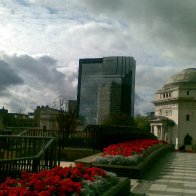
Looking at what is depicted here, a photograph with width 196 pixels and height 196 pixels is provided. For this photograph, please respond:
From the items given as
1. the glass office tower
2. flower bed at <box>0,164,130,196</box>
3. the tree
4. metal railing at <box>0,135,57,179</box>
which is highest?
the glass office tower

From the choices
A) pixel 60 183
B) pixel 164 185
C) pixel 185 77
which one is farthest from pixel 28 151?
pixel 185 77

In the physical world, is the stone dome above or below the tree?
above

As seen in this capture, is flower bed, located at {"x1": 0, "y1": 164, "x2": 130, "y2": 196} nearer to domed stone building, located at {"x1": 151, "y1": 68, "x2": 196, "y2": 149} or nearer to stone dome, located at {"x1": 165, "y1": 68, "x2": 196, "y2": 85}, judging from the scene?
domed stone building, located at {"x1": 151, "y1": 68, "x2": 196, "y2": 149}

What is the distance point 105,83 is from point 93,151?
4843 inches

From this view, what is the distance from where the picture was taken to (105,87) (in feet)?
448

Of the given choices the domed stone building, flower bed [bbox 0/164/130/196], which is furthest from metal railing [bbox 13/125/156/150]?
the domed stone building

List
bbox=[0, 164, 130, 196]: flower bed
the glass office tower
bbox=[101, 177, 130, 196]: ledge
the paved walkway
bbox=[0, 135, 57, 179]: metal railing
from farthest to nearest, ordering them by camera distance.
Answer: the glass office tower
the paved walkway
bbox=[0, 135, 57, 179]: metal railing
bbox=[101, 177, 130, 196]: ledge
bbox=[0, 164, 130, 196]: flower bed

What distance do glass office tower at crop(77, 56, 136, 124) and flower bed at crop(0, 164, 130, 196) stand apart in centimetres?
11727

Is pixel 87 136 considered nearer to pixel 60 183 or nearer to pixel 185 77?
pixel 60 183

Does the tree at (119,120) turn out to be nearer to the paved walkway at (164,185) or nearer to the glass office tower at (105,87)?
the glass office tower at (105,87)

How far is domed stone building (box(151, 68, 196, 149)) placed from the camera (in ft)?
347

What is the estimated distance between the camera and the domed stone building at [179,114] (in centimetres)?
10588

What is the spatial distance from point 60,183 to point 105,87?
130 metres

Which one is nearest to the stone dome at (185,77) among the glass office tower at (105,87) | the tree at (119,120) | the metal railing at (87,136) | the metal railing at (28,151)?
the glass office tower at (105,87)
